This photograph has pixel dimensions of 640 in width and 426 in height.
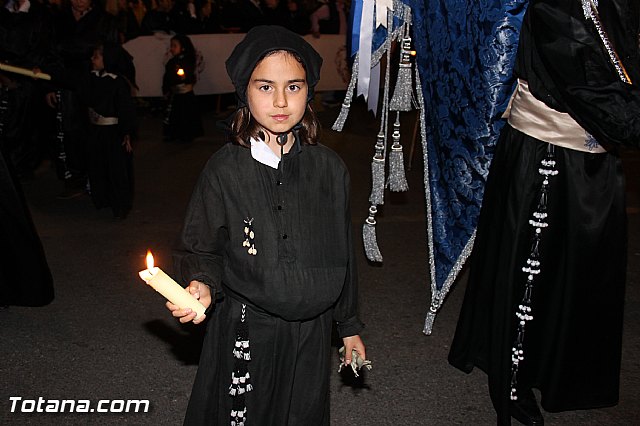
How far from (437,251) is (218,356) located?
192 centimetres

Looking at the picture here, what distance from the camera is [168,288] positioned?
185cm

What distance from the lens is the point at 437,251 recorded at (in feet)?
13.8

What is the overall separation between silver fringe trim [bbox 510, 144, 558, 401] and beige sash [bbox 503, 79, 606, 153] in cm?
6

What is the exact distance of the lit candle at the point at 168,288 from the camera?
1.80 m

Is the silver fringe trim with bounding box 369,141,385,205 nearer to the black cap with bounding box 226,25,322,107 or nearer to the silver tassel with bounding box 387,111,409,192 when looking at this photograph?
the silver tassel with bounding box 387,111,409,192

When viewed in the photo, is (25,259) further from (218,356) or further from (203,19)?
(203,19)

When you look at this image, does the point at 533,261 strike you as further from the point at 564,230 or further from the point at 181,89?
the point at 181,89

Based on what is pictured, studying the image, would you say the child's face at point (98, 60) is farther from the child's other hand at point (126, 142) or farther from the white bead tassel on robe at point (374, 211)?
the white bead tassel on robe at point (374, 211)

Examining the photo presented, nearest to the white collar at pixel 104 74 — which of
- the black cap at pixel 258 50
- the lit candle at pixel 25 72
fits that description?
the lit candle at pixel 25 72

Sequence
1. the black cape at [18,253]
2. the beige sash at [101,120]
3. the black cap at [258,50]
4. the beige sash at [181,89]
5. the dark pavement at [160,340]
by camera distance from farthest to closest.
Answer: the beige sash at [181,89] < the beige sash at [101,120] < the black cape at [18,253] < the dark pavement at [160,340] < the black cap at [258,50]

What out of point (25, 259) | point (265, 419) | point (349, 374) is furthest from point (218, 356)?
point (25, 259)

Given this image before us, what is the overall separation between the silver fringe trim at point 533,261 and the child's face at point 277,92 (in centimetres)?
142

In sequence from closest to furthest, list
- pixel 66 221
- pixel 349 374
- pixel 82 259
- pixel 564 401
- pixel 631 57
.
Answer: pixel 631 57
pixel 564 401
pixel 349 374
pixel 82 259
pixel 66 221

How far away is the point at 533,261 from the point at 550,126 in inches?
24.4
